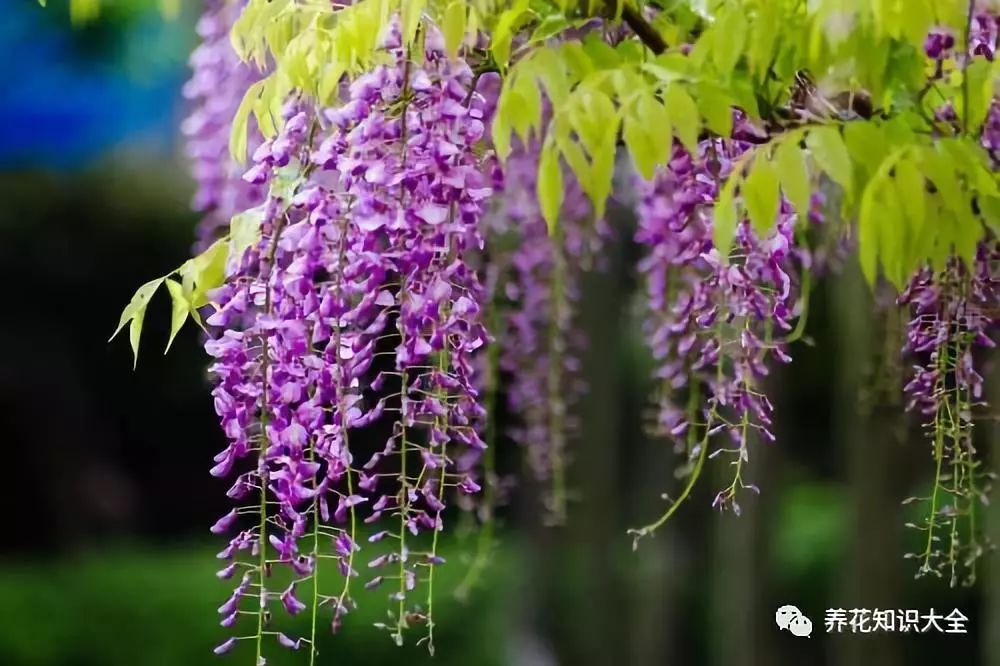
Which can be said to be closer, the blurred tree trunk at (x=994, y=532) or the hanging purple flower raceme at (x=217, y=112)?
the hanging purple flower raceme at (x=217, y=112)

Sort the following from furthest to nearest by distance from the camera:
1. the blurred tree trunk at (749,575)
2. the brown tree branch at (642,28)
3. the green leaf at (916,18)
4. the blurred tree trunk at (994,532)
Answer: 1. the blurred tree trunk at (749,575)
2. the blurred tree trunk at (994,532)
3. the brown tree branch at (642,28)
4. the green leaf at (916,18)

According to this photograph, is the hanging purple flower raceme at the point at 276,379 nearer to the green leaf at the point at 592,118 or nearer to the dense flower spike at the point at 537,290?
the green leaf at the point at 592,118

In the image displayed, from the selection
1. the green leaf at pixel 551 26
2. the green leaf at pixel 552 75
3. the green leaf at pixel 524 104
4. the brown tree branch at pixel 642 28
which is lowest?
the green leaf at pixel 524 104

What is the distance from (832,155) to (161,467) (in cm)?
483

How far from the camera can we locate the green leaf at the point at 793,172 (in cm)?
125

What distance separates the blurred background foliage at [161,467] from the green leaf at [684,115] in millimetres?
2258

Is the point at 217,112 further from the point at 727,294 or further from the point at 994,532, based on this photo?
the point at 994,532

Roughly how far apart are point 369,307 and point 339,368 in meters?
0.08

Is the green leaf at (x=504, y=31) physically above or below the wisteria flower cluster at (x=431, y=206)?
above

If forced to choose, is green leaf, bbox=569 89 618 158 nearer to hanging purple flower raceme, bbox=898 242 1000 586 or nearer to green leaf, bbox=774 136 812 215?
green leaf, bbox=774 136 812 215

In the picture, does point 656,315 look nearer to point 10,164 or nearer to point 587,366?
point 587,366

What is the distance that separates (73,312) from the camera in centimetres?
539

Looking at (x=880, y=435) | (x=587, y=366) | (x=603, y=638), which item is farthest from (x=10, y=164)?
(x=880, y=435)

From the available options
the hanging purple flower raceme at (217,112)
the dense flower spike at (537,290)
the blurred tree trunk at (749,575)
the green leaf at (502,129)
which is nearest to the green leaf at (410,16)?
the green leaf at (502,129)
